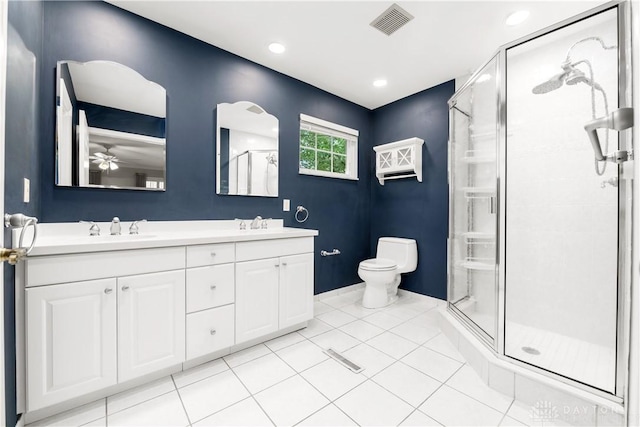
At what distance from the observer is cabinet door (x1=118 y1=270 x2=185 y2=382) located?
4.78 ft

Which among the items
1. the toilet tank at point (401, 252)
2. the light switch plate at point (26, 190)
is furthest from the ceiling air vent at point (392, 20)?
the light switch plate at point (26, 190)

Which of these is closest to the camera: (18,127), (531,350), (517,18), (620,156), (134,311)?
(620,156)

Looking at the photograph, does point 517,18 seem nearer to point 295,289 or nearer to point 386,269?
point 386,269

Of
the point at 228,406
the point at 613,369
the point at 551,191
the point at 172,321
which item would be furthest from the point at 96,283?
the point at 551,191

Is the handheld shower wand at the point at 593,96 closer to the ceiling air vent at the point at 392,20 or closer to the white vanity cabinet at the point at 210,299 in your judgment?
the ceiling air vent at the point at 392,20

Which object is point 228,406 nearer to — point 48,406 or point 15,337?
point 48,406

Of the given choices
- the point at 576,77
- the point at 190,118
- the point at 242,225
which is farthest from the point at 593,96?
the point at 190,118

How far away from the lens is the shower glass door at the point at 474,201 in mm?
1989

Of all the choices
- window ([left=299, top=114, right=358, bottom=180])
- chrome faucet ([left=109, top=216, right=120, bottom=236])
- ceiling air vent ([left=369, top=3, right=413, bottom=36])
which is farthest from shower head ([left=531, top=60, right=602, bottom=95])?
chrome faucet ([left=109, top=216, right=120, bottom=236])

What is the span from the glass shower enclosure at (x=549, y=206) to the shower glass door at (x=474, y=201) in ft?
0.04

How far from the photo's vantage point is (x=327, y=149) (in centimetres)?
329

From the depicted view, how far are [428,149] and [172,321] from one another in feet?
9.61

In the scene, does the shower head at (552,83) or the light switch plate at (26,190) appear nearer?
the light switch plate at (26,190)

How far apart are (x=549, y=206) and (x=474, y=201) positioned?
52 cm
